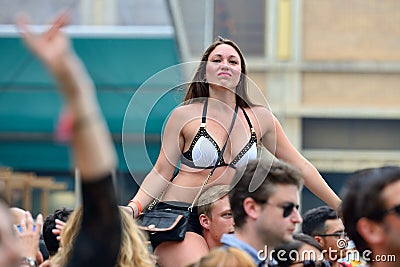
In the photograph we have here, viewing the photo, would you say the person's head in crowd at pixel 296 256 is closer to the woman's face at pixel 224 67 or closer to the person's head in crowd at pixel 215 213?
the person's head in crowd at pixel 215 213

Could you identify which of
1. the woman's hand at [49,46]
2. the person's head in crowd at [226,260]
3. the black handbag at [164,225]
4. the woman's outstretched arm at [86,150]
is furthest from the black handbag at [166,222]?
the woman's hand at [49,46]

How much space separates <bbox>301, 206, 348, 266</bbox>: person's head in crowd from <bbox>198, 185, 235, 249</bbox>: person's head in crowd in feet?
3.22

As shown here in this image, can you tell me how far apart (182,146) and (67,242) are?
1164 mm

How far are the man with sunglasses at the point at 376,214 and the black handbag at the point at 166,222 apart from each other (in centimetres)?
144

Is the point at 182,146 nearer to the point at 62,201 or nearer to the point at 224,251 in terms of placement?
the point at 224,251

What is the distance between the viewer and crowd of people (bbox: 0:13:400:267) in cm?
239

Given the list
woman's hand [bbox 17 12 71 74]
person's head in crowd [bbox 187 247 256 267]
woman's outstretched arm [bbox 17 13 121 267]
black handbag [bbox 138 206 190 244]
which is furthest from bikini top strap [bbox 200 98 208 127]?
woman's hand [bbox 17 12 71 74]

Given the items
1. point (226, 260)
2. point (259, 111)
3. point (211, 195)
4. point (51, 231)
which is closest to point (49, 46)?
point (226, 260)

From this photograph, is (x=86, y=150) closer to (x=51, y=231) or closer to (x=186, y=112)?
(x=186, y=112)

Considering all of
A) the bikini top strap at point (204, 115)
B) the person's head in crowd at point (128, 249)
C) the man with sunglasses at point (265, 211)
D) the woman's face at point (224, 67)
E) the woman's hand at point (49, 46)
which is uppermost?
the woman's face at point (224, 67)

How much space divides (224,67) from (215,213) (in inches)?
28.8

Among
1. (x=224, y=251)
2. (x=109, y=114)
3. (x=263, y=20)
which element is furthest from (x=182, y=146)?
(x=263, y=20)

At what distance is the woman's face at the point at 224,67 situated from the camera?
16.1 feet

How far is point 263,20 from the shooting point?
2191cm
